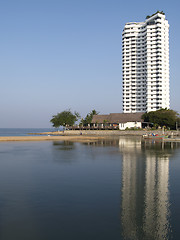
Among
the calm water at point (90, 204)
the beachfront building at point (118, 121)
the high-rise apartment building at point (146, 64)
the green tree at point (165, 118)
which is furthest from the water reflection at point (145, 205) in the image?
the high-rise apartment building at point (146, 64)

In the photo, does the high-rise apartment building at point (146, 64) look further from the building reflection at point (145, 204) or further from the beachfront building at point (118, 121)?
the building reflection at point (145, 204)

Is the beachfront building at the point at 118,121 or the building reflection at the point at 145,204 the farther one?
the beachfront building at the point at 118,121

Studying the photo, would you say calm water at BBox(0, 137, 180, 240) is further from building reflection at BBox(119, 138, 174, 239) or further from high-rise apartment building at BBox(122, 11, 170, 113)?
high-rise apartment building at BBox(122, 11, 170, 113)

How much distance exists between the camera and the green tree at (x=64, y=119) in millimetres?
147500

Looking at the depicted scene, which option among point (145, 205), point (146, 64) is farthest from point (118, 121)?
point (145, 205)

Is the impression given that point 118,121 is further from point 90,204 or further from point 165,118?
point 90,204

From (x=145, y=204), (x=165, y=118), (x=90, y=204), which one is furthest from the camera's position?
(x=165, y=118)

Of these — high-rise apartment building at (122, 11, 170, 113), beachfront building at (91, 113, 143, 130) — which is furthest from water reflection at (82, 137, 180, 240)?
high-rise apartment building at (122, 11, 170, 113)

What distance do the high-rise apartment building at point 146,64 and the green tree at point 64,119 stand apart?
4558cm

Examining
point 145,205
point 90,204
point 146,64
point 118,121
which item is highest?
point 146,64

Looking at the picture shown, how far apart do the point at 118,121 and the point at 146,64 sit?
6022cm

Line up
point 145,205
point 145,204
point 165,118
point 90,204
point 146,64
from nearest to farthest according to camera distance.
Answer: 1. point 145,205
2. point 145,204
3. point 90,204
4. point 165,118
5. point 146,64

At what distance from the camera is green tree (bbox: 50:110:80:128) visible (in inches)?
5807

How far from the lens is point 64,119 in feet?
484
